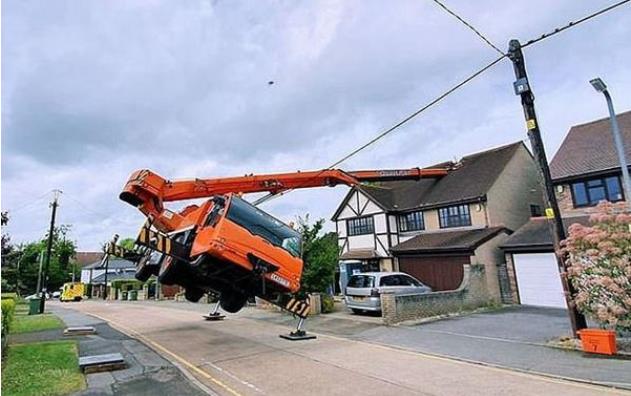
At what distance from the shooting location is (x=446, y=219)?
2377 centimetres

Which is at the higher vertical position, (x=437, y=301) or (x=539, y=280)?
(x=539, y=280)

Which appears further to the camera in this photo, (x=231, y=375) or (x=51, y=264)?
(x=51, y=264)

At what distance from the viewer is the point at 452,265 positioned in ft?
67.8

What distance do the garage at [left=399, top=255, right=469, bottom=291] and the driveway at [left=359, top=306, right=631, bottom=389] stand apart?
146 inches

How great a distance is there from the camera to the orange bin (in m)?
8.70

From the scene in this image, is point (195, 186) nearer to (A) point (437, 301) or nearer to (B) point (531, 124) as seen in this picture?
(B) point (531, 124)

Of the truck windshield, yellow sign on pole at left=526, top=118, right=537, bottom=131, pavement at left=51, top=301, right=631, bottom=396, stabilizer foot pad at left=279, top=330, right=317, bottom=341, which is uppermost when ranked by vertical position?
yellow sign on pole at left=526, top=118, right=537, bottom=131

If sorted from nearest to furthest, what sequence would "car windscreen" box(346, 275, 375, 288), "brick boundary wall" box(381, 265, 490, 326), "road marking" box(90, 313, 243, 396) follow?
"road marking" box(90, 313, 243, 396) → "brick boundary wall" box(381, 265, 490, 326) → "car windscreen" box(346, 275, 375, 288)

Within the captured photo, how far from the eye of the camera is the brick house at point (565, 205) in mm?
17797

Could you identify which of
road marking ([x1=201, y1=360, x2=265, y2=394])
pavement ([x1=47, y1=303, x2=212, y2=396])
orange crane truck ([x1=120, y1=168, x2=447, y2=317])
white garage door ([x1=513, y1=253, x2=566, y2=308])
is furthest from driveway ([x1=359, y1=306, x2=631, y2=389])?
pavement ([x1=47, y1=303, x2=212, y2=396])

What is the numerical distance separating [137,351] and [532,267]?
1651cm

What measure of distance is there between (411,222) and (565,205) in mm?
8674

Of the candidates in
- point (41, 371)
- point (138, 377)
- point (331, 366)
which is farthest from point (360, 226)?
point (41, 371)

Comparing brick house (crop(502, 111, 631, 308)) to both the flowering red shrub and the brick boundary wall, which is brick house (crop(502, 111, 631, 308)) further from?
the flowering red shrub
